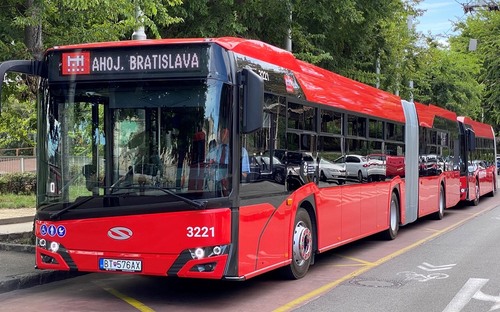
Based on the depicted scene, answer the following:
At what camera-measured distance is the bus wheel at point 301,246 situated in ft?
30.5

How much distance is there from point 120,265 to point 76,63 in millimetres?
2474

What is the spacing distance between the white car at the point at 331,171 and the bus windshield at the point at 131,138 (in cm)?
321

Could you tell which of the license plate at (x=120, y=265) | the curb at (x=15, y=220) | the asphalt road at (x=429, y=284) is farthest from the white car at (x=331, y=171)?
the curb at (x=15, y=220)

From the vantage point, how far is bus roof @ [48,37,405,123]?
25.7 ft

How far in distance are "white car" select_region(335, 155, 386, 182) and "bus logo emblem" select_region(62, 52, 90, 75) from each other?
15.9 feet

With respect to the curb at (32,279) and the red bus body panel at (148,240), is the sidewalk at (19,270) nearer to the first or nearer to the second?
the curb at (32,279)

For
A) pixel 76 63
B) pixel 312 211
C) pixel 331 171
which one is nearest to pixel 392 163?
Answer: pixel 331 171

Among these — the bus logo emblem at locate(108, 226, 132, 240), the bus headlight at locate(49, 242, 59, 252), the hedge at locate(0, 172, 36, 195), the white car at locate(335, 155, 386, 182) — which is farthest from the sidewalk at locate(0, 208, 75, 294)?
the hedge at locate(0, 172, 36, 195)

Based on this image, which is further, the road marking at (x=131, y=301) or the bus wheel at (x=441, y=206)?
the bus wheel at (x=441, y=206)

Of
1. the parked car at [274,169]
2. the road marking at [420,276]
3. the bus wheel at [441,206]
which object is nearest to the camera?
the parked car at [274,169]

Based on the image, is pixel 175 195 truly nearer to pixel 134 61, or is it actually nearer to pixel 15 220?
pixel 134 61

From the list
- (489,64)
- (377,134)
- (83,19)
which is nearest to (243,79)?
(83,19)

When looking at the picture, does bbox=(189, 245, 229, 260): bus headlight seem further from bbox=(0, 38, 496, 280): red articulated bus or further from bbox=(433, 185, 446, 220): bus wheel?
bbox=(433, 185, 446, 220): bus wheel

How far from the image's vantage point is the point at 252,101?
24.6ft
